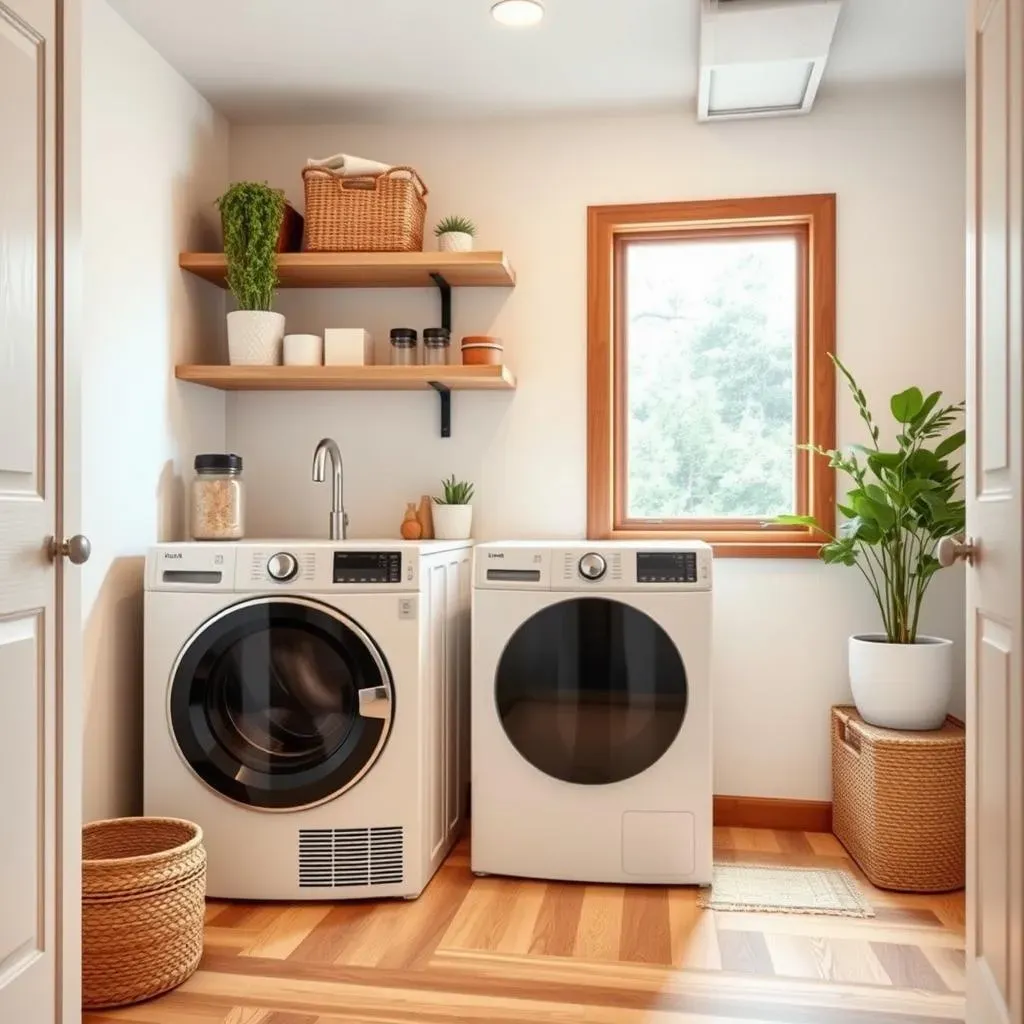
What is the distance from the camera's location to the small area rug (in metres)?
2.46

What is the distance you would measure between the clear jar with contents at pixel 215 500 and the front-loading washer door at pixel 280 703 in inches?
15.5

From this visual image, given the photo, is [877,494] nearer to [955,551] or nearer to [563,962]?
[955,551]

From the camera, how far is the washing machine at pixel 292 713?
2449 mm

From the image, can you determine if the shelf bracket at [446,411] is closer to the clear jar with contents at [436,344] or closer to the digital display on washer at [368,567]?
the clear jar with contents at [436,344]

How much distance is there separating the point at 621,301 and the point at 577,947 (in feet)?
6.26

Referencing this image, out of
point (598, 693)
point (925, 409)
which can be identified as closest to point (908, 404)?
point (925, 409)

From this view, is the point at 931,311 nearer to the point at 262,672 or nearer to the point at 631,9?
the point at 631,9

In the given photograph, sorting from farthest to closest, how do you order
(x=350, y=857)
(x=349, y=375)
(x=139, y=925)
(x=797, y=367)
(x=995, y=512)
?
1. (x=797, y=367)
2. (x=349, y=375)
3. (x=350, y=857)
4. (x=139, y=925)
5. (x=995, y=512)

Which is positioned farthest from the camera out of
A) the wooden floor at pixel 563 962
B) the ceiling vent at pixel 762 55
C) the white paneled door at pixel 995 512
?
the ceiling vent at pixel 762 55

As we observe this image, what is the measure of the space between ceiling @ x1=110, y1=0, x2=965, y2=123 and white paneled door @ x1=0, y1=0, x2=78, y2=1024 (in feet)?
3.75

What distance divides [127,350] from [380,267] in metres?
0.75

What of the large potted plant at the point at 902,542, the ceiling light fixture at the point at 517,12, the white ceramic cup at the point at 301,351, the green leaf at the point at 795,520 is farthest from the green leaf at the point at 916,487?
the white ceramic cup at the point at 301,351

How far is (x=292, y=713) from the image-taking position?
247 centimetres

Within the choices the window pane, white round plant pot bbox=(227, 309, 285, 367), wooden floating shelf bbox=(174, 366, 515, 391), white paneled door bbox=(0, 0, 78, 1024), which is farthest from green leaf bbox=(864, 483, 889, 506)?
white paneled door bbox=(0, 0, 78, 1024)
